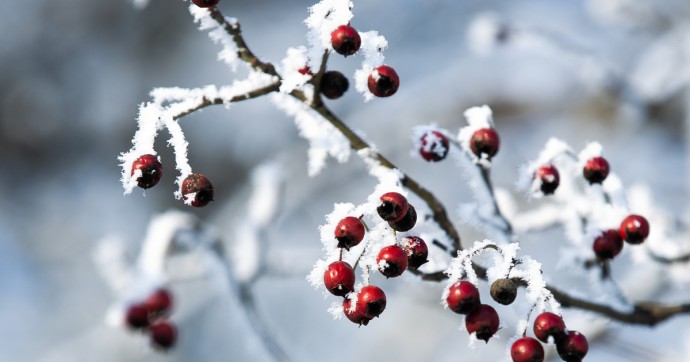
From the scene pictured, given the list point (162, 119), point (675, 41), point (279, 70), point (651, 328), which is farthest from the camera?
point (675, 41)

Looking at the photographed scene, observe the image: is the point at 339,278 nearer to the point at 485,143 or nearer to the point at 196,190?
the point at 196,190

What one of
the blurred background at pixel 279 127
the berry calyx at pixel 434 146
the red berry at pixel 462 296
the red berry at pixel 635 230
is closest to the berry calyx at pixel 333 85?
the berry calyx at pixel 434 146

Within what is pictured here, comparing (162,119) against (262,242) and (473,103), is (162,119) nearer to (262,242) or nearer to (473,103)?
(262,242)

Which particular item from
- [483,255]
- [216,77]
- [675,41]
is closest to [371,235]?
[483,255]

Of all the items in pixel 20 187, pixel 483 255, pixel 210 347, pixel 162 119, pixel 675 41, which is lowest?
pixel 210 347

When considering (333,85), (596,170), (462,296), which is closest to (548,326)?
(462,296)

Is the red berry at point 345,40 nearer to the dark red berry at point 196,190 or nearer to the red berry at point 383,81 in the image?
the red berry at point 383,81
